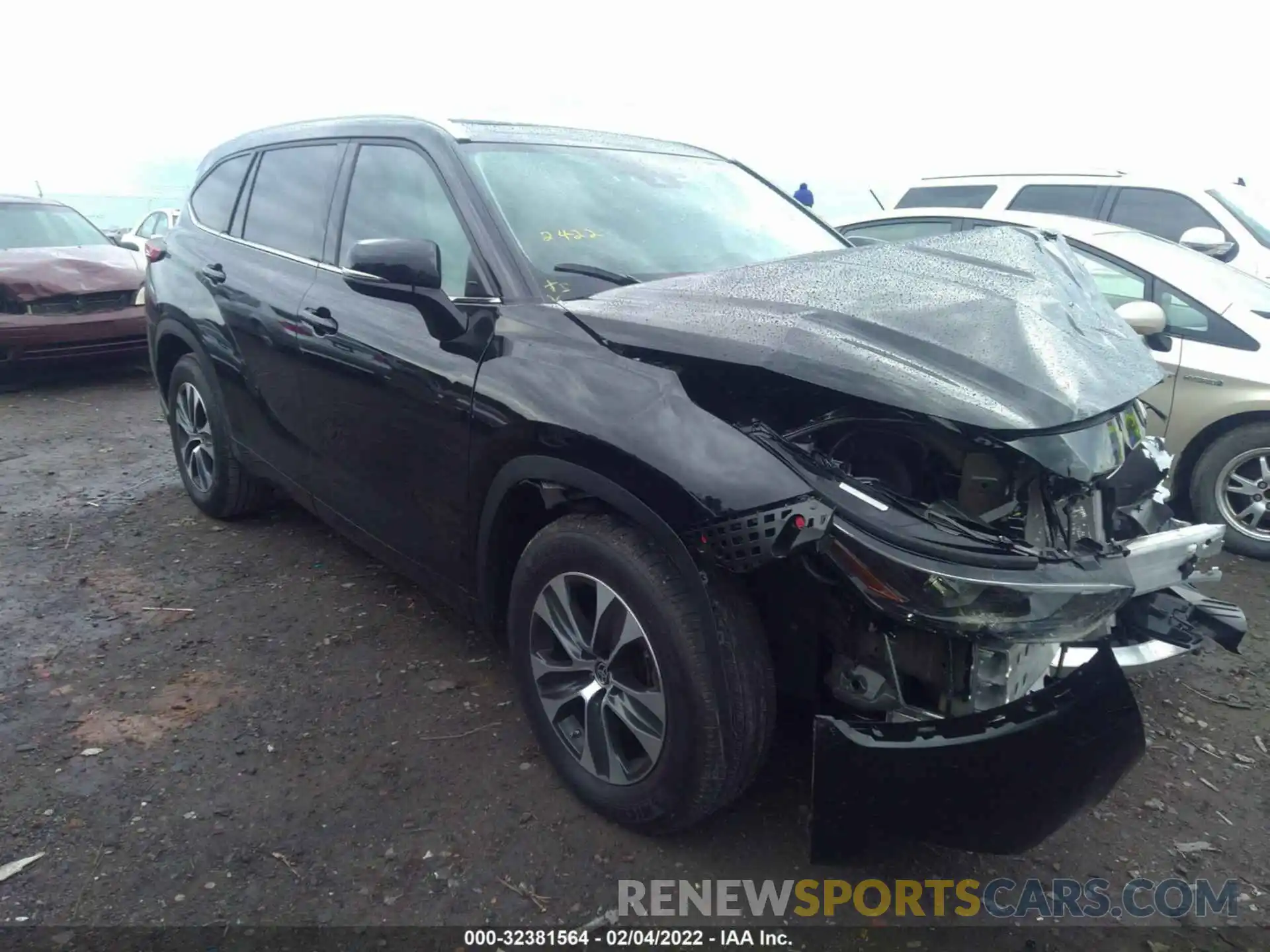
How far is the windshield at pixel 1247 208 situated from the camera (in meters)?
7.53

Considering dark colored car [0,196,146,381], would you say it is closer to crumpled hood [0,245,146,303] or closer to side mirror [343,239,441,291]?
crumpled hood [0,245,146,303]

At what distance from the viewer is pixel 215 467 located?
464 cm

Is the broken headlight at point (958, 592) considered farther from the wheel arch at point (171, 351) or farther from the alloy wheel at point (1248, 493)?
the wheel arch at point (171, 351)

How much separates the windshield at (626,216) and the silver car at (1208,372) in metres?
1.89

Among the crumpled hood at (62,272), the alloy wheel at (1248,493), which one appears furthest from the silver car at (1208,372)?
the crumpled hood at (62,272)

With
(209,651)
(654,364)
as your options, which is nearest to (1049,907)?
(654,364)

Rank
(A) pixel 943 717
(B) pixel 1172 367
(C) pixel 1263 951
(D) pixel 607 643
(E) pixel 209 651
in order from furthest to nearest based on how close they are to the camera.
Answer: (B) pixel 1172 367 → (E) pixel 209 651 → (D) pixel 607 643 → (C) pixel 1263 951 → (A) pixel 943 717

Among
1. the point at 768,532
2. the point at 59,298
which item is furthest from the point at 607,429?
the point at 59,298

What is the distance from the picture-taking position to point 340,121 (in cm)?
371

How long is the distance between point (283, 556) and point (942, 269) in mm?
3323

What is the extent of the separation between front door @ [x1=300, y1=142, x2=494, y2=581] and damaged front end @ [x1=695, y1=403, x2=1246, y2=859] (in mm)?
1113

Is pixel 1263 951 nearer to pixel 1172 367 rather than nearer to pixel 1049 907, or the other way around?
pixel 1049 907

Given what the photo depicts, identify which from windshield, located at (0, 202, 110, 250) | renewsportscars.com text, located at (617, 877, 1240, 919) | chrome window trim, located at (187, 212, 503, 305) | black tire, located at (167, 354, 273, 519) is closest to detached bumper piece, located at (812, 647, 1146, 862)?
renewsportscars.com text, located at (617, 877, 1240, 919)

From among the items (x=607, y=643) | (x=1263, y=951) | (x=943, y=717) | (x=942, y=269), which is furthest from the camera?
(x=942, y=269)
